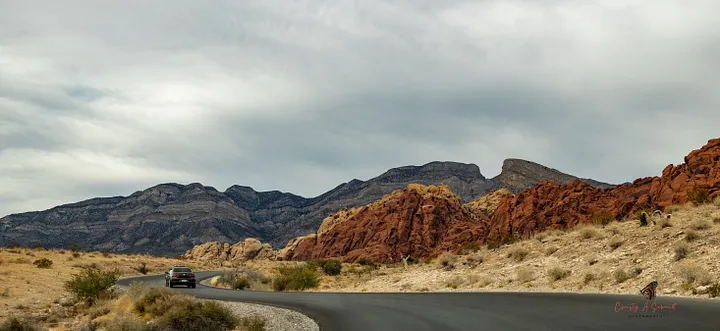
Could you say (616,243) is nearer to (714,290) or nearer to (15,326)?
(714,290)

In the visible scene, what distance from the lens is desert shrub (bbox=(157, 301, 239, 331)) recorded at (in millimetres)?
17422

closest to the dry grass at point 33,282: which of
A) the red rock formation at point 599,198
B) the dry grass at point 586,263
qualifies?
the dry grass at point 586,263

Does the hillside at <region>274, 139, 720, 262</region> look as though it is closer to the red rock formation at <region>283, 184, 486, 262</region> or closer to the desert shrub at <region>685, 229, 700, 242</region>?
the red rock formation at <region>283, 184, 486, 262</region>

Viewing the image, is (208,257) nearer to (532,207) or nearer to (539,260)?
(532,207)

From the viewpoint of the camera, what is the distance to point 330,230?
136875 mm

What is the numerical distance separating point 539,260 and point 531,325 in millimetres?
21459

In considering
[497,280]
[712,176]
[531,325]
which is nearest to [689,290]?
[531,325]

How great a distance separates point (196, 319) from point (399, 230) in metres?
102

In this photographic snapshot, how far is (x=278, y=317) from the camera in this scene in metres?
20.4

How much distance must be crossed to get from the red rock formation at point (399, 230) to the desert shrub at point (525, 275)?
2613 inches

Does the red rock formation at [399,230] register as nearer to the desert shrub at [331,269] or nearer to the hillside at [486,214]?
the hillside at [486,214]

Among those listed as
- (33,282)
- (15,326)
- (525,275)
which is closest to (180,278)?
(33,282)

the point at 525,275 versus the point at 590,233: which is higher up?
the point at 590,233

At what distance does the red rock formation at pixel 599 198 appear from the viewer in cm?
5332
